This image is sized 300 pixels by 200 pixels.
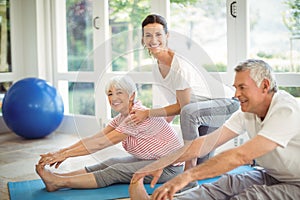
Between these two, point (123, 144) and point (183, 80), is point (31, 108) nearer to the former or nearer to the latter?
point (123, 144)

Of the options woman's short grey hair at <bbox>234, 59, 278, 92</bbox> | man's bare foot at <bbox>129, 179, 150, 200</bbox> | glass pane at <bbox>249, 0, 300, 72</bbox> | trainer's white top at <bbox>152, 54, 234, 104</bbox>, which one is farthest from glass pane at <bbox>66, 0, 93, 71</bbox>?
woman's short grey hair at <bbox>234, 59, 278, 92</bbox>

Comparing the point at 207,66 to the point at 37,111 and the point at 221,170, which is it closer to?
the point at 221,170

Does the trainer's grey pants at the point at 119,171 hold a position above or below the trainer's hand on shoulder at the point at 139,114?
below

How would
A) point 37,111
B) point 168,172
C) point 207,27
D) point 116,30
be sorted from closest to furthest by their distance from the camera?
point 168,172 < point 207,27 < point 37,111 < point 116,30

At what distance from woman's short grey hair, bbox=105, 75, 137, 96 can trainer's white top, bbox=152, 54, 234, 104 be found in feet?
0.46

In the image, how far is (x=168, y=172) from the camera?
2902 mm

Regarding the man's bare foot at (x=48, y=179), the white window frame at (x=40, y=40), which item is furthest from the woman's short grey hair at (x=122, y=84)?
the white window frame at (x=40, y=40)

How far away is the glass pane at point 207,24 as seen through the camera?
160 inches

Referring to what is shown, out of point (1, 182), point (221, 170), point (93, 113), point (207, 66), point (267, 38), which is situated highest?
point (267, 38)

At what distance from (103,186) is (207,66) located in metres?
1.10

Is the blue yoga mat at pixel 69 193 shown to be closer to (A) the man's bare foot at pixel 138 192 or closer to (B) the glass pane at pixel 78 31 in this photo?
(A) the man's bare foot at pixel 138 192

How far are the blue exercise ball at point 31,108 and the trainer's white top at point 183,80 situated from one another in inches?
99.0

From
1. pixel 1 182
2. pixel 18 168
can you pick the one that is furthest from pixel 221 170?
pixel 18 168

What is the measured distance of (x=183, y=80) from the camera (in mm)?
2498
